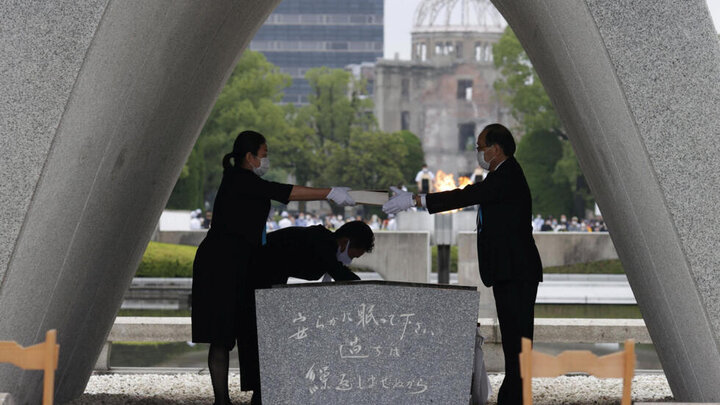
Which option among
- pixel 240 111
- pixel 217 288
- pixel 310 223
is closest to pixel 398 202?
pixel 217 288

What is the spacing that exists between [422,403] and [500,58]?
4261 cm

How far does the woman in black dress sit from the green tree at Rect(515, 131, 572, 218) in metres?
42.4

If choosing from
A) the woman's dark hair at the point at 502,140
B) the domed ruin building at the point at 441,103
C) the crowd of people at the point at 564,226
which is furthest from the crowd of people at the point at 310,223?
the domed ruin building at the point at 441,103

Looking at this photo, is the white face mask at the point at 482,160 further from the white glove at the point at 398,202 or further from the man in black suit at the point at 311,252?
the man in black suit at the point at 311,252

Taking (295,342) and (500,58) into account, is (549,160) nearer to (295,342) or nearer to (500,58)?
(500,58)

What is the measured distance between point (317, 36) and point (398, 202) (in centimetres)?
14239

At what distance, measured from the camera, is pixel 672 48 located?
4891 mm

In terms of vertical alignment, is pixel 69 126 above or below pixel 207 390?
above

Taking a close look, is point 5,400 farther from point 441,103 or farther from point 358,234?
point 441,103

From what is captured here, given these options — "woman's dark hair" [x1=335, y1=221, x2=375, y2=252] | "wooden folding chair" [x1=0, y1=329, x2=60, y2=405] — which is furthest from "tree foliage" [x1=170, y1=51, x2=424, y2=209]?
"wooden folding chair" [x1=0, y1=329, x2=60, y2=405]

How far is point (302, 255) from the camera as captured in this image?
6.32 metres

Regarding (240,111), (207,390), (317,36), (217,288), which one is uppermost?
(317,36)

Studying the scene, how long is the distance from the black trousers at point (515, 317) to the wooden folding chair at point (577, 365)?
6.15ft

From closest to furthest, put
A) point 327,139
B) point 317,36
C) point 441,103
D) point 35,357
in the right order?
point 35,357, point 327,139, point 441,103, point 317,36
